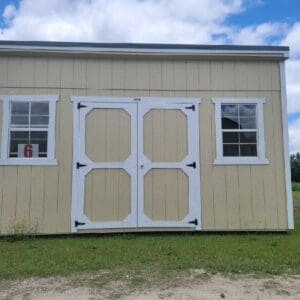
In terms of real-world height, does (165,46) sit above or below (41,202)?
above

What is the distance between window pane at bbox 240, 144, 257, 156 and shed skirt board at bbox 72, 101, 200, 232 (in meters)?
0.92

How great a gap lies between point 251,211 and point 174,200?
1.51 metres

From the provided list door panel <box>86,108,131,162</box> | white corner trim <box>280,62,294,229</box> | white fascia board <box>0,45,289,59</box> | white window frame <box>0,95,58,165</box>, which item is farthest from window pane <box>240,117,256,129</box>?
white window frame <box>0,95,58,165</box>

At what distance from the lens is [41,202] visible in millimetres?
7500

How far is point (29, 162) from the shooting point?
7535mm

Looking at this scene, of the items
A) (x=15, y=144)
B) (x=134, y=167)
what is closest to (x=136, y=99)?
(x=134, y=167)

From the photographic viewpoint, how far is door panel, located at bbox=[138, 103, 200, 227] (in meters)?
7.66

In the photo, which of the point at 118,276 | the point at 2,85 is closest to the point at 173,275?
the point at 118,276

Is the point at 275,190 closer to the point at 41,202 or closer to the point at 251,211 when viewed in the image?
the point at 251,211

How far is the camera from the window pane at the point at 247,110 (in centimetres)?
803

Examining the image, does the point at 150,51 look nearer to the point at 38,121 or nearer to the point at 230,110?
the point at 230,110

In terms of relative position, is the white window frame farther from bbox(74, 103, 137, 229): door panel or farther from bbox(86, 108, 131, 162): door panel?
bbox(86, 108, 131, 162): door panel

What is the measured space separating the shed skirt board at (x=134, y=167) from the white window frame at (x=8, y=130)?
0.43 m

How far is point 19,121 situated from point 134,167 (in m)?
2.35
